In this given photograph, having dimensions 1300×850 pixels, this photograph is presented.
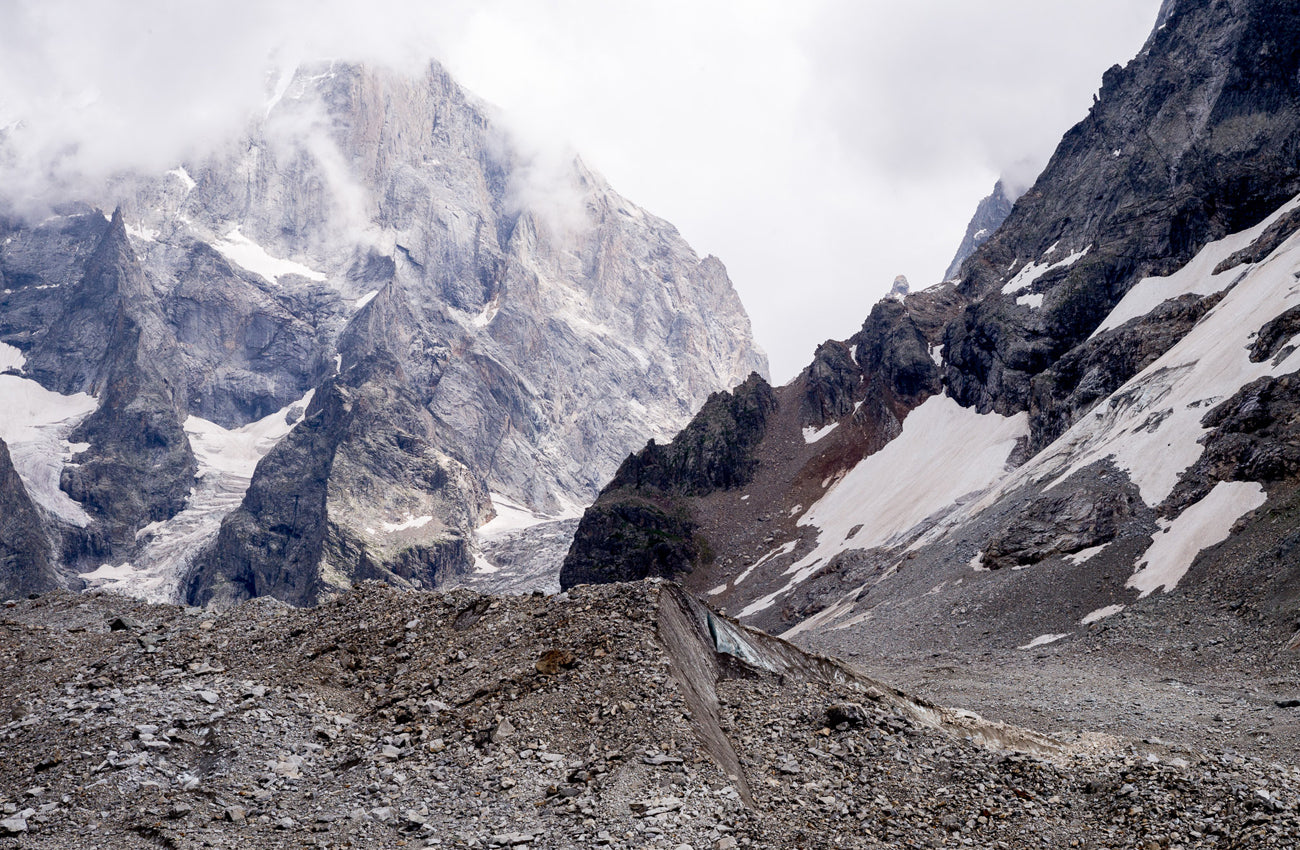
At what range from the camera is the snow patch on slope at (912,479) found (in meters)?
107

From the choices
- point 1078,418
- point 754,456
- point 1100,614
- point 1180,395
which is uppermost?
point 754,456

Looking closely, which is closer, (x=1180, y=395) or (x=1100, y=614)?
(x=1100, y=614)

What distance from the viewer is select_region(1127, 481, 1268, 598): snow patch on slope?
52.2 metres

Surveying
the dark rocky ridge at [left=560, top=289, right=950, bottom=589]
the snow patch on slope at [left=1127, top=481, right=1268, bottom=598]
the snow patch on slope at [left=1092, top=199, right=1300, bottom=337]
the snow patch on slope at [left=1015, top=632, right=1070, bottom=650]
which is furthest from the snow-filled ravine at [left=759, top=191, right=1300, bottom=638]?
the dark rocky ridge at [left=560, top=289, right=950, bottom=589]

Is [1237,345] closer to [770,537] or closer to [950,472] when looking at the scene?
[950,472]

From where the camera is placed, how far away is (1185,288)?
10631 centimetres

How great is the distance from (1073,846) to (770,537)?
120 meters

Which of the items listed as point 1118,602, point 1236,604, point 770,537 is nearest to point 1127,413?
point 1118,602

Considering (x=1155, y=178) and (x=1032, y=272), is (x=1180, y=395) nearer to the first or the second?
(x=1155, y=178)

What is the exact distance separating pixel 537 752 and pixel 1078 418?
94.2m

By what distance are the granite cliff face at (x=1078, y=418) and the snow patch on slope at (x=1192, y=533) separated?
20 centimetres

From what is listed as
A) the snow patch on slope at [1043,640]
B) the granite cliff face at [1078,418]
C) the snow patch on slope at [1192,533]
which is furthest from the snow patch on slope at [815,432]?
the snow patch on slope at [1043,640]

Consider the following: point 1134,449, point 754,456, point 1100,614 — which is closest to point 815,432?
point 754,456

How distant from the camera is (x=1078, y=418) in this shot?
96.8 m
